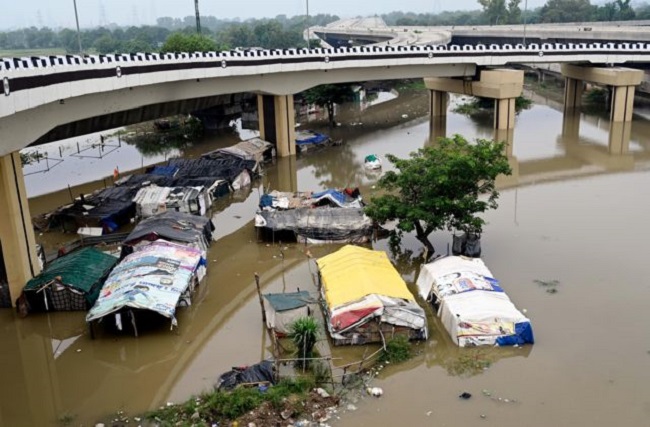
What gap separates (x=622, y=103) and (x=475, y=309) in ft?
97.5

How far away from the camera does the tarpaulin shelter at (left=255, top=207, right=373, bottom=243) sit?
813 inches

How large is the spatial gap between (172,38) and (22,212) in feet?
123

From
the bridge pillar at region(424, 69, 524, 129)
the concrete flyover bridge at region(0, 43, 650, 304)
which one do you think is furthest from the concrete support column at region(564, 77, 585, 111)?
the bridge pillar at region(424, 69, 524, 129)

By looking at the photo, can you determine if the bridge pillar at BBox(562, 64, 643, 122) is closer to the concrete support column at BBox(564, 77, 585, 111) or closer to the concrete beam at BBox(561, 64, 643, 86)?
the concrete beam at BBox(561, 64, 643, 86)

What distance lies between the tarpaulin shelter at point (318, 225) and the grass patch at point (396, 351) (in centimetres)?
692

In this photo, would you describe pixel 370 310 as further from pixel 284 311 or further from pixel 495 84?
pixel 495 84

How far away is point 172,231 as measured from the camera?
19.0m

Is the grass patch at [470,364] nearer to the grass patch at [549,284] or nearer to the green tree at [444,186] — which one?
the grass patch at [549,284]

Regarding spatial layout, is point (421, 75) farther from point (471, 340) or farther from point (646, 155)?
point (471, 340)

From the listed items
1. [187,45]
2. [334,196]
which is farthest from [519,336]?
[187,45]

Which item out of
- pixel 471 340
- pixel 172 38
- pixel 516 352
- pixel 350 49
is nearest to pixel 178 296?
pixel 471 340

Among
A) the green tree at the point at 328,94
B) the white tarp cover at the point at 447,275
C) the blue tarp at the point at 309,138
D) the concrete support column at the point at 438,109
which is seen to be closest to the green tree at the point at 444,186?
the white tarp cover at the point at 447,275

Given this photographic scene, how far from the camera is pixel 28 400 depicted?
1316 cm

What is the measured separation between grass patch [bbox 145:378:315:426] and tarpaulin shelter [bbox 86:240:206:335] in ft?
9.31
